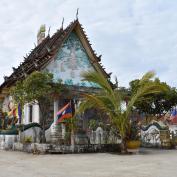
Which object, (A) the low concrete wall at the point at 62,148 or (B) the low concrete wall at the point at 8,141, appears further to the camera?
(B) the low concrete wall at the point at 8,141

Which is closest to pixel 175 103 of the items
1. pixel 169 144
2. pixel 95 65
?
pixel 169 144

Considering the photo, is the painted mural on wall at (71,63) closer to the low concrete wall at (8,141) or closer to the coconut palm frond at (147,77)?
the low concrete wall at (8,141)

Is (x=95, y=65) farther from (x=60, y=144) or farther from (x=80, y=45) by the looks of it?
(x=60, y=144)

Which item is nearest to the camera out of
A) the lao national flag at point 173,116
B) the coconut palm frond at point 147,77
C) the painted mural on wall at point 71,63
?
the coconut palm frond at point 147,77

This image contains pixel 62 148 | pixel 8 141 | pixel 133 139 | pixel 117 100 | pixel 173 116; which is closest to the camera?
pixel 62 148

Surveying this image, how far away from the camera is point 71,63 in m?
21.1

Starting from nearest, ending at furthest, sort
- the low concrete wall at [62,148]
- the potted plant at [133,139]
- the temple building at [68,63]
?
the low concrete wall at [62,148], the potted plant at [133,139], the temple building at [68,63]

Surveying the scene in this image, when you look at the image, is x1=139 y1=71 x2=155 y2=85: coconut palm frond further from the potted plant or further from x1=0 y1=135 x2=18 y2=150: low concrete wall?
x1=0 y1=135 x2=18 y2=150: low concrete wall

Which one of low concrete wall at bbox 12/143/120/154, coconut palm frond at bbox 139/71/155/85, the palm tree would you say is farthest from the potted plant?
coconut palm frond at bbox 139/71/155/85

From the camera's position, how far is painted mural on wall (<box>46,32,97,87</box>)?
20500 millimetres

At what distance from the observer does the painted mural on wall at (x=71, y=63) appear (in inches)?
807

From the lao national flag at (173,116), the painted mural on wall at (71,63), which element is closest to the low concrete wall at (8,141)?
the painted mural on wall at (71,63)

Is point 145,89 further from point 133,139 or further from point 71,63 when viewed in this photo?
point 71,63

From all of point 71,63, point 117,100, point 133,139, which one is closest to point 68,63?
point 71,63
